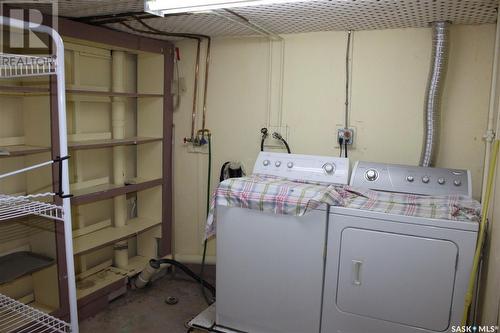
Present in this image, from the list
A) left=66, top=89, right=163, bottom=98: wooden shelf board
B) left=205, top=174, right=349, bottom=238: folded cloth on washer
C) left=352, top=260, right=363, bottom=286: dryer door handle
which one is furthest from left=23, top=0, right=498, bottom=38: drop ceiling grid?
left=352, top=260, right=363, bottom=286: dryer door handle

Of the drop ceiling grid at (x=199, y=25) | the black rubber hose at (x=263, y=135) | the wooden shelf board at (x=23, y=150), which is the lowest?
the wooden shelf board at (x=23, y=150)

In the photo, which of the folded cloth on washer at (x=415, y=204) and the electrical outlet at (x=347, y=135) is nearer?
the folded cloth on washer at (x=415, y=204)

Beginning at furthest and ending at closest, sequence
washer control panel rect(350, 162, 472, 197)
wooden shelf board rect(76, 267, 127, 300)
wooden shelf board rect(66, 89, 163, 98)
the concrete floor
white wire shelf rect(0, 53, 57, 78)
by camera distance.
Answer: wooden shelf board rect(76, 267, 127, 300) → the concrete floor → wooden shelf board rect(66, 89, 163, 98) → washer control panel rect(350, 162, 472, 197) → white wire shelf rect(0, 53, 57, 78)

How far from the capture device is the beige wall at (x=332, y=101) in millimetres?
2607

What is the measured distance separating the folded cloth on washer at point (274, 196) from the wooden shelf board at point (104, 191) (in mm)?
853

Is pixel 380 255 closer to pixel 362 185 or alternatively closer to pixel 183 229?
pixel 362 185

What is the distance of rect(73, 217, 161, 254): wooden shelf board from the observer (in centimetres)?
288

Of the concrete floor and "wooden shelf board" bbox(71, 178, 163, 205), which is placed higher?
"wooden shelf board" bbox(71, 178, 163, 205)

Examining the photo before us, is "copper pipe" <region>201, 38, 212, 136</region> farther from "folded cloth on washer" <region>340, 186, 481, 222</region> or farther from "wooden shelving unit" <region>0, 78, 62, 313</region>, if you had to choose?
"folded cloth on washer" <region>340, 186, 481, 222</region>

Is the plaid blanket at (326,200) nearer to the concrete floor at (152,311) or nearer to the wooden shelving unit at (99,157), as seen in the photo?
the concrete floor at (152,311)

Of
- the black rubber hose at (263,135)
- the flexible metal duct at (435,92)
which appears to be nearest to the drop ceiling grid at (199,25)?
the black rubber hose at (263,135)

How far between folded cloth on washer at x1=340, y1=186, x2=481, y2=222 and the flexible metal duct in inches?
14.3

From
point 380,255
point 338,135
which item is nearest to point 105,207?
point 338,135

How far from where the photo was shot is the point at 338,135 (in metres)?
2.93
